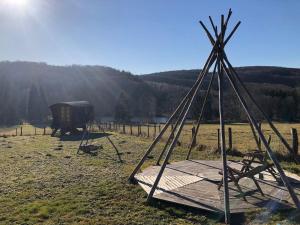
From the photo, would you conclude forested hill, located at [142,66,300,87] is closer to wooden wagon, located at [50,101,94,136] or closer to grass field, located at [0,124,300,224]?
wooden wagon, located at [50,101,94,136]

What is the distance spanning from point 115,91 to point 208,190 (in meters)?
117

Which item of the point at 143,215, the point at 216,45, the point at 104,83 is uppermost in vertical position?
the point at 104,83

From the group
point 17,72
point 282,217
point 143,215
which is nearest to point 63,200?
point 143,215

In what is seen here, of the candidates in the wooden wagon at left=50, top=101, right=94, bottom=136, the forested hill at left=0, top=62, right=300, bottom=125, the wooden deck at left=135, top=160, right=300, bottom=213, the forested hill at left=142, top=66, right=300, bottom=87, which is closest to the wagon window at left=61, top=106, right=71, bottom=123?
the wooden wagon at left=50, top=101, right=94, bottom=136

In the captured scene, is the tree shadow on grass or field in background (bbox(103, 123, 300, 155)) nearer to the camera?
the tree shadow on grass

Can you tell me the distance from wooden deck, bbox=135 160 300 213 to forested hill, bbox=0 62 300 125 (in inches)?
2111

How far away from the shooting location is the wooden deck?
9070 mm

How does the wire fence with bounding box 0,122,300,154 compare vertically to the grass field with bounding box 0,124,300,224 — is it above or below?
above

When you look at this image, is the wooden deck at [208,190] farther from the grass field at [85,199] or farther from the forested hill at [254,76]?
the forested hill at [254,76]

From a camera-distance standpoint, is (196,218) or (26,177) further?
(26,177)

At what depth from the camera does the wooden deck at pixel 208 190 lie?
9070 millimetres

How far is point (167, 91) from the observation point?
119m

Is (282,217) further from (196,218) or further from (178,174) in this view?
(178,174)

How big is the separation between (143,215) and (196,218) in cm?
130
